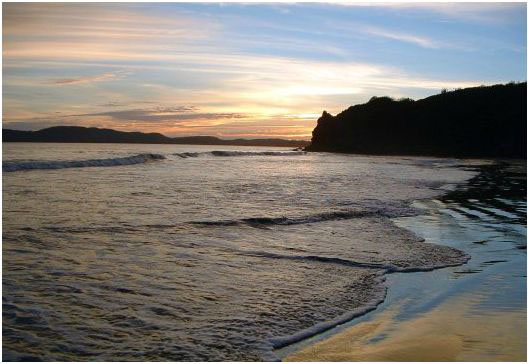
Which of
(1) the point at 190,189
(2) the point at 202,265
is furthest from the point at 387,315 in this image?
(1) the point at 190,189

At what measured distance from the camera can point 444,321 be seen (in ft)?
15.7

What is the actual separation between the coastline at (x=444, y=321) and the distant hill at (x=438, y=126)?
85.0 m

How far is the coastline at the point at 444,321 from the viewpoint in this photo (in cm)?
412

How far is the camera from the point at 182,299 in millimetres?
5297

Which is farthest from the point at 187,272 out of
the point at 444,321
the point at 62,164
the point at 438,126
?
the point at 438,126

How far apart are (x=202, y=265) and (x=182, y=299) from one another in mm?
1432

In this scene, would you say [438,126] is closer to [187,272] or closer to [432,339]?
[187,272]

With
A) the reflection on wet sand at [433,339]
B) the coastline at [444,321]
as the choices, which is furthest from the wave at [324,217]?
the reflection on wet sand at [433,339]

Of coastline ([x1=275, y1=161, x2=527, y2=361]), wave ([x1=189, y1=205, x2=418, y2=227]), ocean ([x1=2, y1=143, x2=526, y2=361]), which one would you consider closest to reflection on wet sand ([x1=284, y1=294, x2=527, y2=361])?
coastline ([x1=275, y1=161, x2=527, y2=361])

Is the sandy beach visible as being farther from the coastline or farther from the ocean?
the ocean

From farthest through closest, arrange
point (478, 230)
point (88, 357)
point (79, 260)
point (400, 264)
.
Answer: point (478, 230) < point (400, 264) < point (79, 260) < point (88, 357)

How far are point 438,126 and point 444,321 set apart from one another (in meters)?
110

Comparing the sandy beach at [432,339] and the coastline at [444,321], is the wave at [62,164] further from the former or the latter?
the sandy beach at [432,339]

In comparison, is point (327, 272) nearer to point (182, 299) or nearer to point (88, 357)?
point (182, 299)
